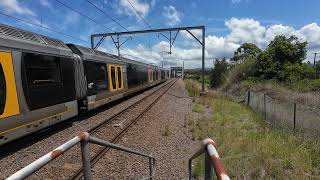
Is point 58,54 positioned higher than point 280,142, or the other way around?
point 58,54

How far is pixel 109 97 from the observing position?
52.4ft

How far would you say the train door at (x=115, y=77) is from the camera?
1633 cm

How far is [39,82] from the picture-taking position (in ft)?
28.5

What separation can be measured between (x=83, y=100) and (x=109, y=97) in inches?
133

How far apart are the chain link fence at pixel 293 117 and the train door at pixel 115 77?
26.1ft

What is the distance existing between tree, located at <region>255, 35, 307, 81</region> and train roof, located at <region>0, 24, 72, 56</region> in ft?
90.3

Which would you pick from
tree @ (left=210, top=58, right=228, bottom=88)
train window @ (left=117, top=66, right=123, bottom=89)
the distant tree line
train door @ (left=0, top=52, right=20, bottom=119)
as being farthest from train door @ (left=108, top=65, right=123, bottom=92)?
tree @ (left=210, top=58, right=228, bottom=88)

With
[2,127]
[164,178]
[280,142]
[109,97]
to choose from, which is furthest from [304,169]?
[109,97]

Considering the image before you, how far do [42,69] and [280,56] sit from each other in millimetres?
30509

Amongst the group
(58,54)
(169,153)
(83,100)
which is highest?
(58,54)

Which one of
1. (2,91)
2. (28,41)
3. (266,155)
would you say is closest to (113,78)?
(28,41)

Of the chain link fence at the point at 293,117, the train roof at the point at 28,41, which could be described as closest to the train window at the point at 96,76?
the train roof at the point at 28,41

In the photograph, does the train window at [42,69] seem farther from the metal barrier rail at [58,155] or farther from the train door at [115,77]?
the train door at [115,77]

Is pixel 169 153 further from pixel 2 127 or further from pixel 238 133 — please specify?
pixel 2 127
